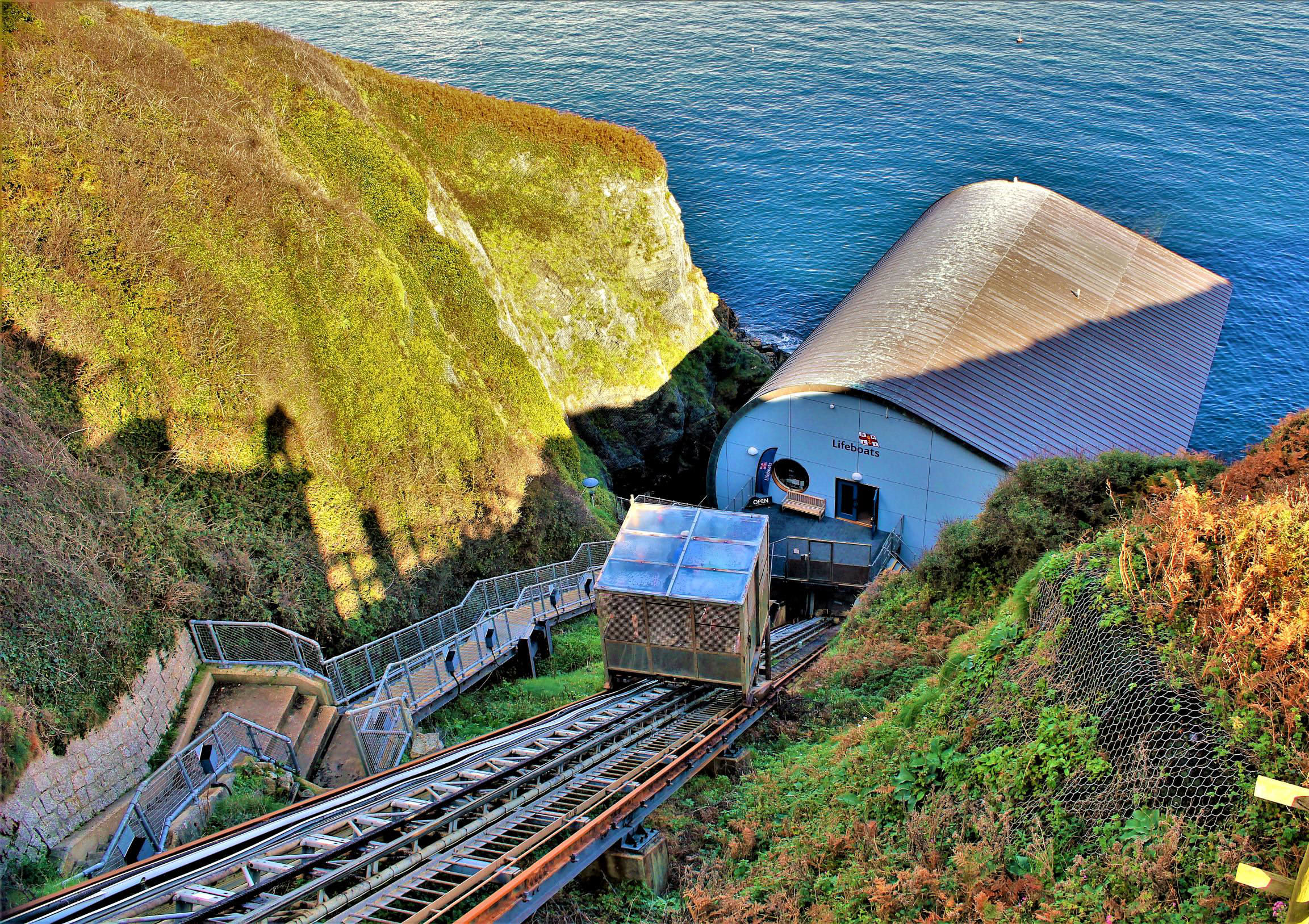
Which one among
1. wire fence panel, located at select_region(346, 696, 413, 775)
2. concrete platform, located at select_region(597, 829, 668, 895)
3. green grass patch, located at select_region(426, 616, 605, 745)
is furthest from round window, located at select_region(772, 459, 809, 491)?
concrete platform, located at select_region(597, 829, 668, 895)

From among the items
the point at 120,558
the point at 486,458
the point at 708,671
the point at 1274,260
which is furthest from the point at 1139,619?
the point at 1274,260

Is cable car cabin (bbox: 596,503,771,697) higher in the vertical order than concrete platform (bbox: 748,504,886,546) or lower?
higher

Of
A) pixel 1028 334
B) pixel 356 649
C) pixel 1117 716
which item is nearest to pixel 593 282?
pixel 1028 334

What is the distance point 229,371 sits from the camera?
20.2 meters

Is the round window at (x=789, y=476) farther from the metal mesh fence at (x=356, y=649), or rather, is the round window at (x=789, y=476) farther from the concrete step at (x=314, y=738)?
the concrete step at (x=314, y=738)

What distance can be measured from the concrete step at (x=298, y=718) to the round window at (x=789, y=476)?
19.7 meters

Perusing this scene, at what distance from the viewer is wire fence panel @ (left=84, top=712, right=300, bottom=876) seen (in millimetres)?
12055

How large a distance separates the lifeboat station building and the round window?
0.30 ft

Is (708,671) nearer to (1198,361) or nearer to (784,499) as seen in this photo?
(784,499)

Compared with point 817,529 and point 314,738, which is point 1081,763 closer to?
point 314,738

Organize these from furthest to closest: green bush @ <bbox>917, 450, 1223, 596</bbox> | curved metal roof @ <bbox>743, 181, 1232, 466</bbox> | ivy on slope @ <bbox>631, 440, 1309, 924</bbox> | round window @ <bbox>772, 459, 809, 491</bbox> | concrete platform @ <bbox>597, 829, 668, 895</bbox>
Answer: round window @ <bbox>772, 459, 809, 491</bbox> < curved metal roof @ <bbox>743, 181, 1232, 466</bbox> < green bush @ <bbox>917, 450, 1223, 596</bbox> < concrete platform @ <bbox>597, 829, 668, 895</bbox> < ivy on slope @ <bbox>631, 440, 1309, 924</bbox>

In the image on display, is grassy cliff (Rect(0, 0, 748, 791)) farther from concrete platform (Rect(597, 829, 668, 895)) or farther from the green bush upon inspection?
the green bush

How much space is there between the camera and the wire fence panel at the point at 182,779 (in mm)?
12055

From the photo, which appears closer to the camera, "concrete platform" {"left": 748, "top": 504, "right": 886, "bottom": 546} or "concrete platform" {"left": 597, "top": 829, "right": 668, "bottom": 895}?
"concrete platform" {"left": 597, "top": 829, "right": 668, "bottom": 895}
